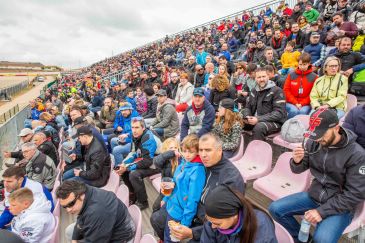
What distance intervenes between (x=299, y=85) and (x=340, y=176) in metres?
2.66

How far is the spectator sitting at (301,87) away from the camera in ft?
14.6

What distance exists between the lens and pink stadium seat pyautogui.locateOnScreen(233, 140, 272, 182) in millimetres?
3380

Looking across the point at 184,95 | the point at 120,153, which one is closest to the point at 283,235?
the point at 120,153

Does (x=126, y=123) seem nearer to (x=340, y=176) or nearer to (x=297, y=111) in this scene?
(x=297, y=111)

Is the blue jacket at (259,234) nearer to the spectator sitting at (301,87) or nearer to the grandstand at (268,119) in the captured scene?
the grandstand at (268,119)

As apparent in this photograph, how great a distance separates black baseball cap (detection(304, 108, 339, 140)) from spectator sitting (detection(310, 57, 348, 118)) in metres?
1.94

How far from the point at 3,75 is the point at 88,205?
77.3 meters

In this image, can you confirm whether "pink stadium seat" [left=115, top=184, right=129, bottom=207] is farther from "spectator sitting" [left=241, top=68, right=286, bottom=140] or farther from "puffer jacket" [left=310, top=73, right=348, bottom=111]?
"puffer jacket" [left=310, top=73, right=348, bottom=111]

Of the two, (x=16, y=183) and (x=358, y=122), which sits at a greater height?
(x=358, y=122)

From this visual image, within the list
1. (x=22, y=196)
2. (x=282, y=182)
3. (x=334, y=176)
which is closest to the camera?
(x=334, y=176)

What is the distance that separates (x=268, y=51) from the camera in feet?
21.7

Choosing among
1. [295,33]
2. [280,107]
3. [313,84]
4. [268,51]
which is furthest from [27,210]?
[295,33]

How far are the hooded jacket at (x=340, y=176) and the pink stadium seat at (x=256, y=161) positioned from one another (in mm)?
984

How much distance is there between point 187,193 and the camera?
238 cm
